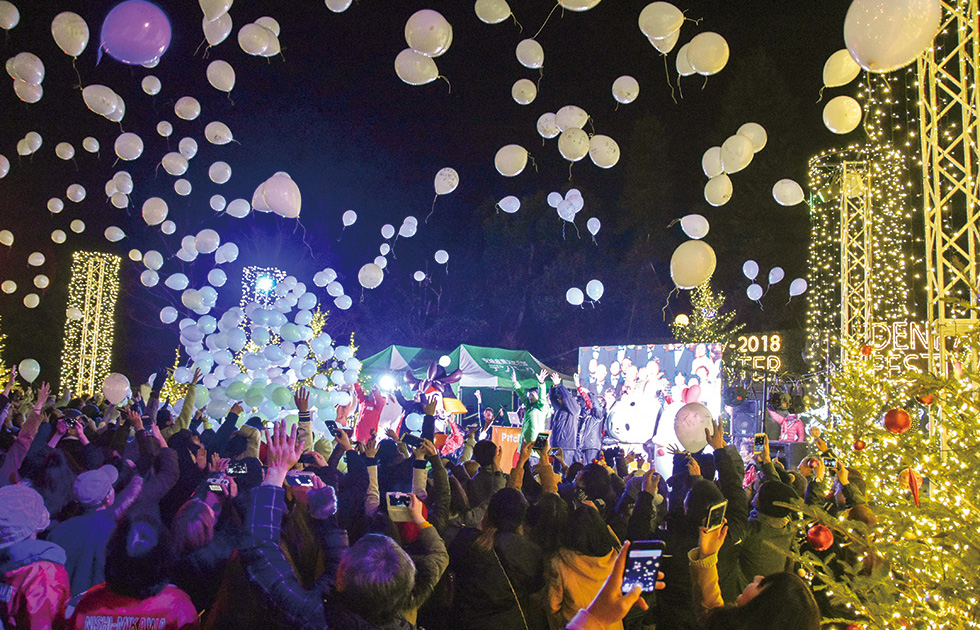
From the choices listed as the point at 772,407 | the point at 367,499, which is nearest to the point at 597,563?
the point at 367,499

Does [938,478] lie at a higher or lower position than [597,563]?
higher

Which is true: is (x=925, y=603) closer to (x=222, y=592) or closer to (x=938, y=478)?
(x=938, y=478)

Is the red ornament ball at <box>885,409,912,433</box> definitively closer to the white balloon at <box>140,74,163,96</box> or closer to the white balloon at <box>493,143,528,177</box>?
the white balloon at <box>493,143,528,177</box>

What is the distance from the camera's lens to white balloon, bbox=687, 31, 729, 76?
743 centimetres

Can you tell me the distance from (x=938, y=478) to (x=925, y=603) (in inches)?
17.0

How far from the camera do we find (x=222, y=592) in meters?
2.64

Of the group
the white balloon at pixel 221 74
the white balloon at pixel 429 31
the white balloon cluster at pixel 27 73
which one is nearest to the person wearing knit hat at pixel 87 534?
the white balloon at pixel 429 31

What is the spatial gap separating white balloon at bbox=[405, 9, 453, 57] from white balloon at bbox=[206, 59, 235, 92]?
276cm

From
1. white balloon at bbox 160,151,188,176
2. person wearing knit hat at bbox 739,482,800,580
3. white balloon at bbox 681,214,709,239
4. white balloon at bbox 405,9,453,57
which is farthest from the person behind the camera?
white balloon at bbox 681,214,709,239

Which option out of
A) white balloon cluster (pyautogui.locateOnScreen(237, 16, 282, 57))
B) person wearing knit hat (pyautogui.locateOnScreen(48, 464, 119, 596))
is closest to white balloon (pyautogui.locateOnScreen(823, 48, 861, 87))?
white balloon cluster (pyautogui.locateOnScreen(237, 16, 282, 57))

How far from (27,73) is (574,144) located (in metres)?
6.42

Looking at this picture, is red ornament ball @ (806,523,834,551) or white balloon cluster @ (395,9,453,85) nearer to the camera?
red ornament ball @ (806,523,834,551)

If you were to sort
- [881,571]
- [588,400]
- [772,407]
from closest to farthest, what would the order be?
[881,571] → [588,400] → [772,407]

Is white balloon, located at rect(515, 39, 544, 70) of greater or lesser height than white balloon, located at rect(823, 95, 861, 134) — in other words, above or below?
above
